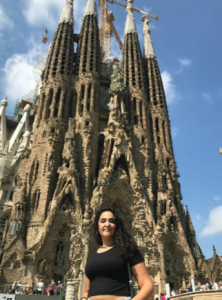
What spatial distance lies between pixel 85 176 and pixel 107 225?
19001mm

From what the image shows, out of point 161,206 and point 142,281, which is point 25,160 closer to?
point 161,206

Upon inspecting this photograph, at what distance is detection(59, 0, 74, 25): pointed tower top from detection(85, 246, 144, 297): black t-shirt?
30.9 metres

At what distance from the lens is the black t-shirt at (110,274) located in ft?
6.74

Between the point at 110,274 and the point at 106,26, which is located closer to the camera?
the point at 110,274

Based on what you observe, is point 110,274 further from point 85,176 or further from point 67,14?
point 67,14

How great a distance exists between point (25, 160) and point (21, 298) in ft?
45.1

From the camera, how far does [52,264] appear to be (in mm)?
17656

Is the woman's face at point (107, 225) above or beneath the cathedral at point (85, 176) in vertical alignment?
beneath

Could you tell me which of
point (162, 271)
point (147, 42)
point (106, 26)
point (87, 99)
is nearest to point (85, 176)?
point (87, 99)

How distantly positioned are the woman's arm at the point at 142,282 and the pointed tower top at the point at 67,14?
31.0 metres

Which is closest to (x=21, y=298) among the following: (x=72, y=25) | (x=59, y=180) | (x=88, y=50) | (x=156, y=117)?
(x=59, y=180)

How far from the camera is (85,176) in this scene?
69.7 feet

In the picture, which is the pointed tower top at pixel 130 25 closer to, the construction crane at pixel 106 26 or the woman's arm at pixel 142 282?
the construction crane at pixel 106 26

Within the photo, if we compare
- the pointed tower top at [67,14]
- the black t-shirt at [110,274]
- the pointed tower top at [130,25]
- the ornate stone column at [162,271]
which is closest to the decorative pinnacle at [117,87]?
the pointed tower top at [67,14]
